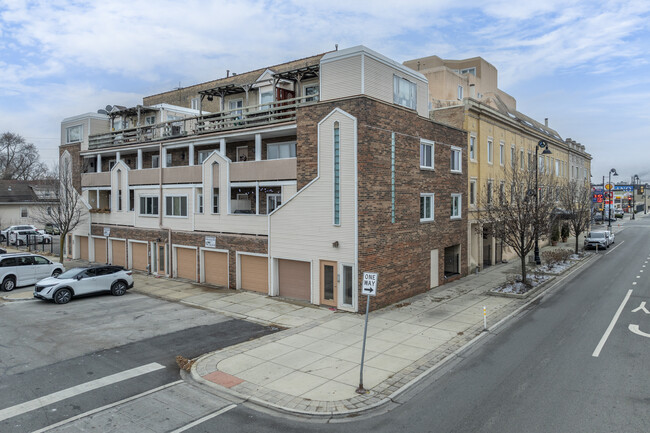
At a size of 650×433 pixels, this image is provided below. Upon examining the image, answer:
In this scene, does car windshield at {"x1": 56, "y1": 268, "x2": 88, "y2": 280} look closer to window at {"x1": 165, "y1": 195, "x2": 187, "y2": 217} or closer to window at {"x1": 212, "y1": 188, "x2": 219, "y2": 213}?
window at {"x1": 165, "y1": 195, "x2": 187, "y2": 217}

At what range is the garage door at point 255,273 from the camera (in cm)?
2130

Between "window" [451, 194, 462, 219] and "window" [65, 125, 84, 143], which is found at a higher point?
"window" [65, 125, 84, 143]

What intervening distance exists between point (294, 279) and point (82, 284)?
9.78m

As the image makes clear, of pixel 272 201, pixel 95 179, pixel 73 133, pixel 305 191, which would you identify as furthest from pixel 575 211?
pixel 73 133

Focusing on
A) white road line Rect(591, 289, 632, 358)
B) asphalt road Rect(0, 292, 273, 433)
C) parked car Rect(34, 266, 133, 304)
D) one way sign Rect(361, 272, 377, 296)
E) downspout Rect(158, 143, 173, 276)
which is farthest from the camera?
downspout Rect(158, 143, 173, 276)

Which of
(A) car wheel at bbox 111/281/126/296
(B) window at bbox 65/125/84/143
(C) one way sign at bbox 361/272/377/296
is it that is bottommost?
(A) car wheel at bbox 111/281/126/296

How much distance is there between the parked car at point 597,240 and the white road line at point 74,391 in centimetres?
3880

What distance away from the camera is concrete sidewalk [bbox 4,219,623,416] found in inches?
397

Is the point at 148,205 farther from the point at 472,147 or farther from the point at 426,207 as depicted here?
the point at 472,147

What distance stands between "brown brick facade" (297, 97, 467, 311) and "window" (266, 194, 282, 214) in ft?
A: 12.3

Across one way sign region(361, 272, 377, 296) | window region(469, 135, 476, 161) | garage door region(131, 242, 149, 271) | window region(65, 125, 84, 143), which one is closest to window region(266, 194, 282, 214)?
garage door region(131, 242, 149, 271)

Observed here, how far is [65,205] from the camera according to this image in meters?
29.0

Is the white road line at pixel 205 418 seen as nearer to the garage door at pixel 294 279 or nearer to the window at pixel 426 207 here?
the garage door at pixel 294 279

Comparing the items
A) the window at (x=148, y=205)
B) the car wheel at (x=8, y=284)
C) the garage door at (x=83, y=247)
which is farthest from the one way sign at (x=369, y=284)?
the garage door at (x=83, y=247)
